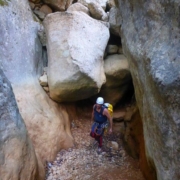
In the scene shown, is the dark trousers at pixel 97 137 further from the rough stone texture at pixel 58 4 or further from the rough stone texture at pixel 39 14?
the rough stone texture at pixel 58 4

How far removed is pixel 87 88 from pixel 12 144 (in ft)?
11.5

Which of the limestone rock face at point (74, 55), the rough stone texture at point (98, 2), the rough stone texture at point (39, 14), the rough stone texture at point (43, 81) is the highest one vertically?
the rough stone texture at point (98, 2)

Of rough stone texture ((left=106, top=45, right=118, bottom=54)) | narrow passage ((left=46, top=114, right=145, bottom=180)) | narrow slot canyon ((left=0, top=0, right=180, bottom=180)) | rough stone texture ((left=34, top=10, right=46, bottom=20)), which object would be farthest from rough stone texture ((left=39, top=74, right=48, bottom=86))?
rough stone texture ((left=34, top=10, right=46, bottom=20))

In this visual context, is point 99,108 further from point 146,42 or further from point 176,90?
point 176,90

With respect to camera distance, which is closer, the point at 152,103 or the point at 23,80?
the point at 152,103

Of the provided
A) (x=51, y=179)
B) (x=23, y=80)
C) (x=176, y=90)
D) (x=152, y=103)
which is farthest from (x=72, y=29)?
(x=176, y=90)

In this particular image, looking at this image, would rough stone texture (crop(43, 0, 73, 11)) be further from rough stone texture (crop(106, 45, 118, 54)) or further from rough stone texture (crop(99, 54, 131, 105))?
rough stone texture (crop(99, 54, 131, 105))

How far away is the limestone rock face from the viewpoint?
7375 mm

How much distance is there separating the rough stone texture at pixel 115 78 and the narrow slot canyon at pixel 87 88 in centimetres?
3

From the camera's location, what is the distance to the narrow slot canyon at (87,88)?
3.20 m

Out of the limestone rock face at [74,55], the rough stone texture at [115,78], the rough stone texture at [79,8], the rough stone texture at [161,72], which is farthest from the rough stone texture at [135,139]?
the rough stone texture at [79,8]

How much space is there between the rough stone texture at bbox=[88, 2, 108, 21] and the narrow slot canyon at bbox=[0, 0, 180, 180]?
0.11 feet

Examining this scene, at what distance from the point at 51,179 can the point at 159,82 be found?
3.68 meters

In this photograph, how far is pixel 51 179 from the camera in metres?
5.68
